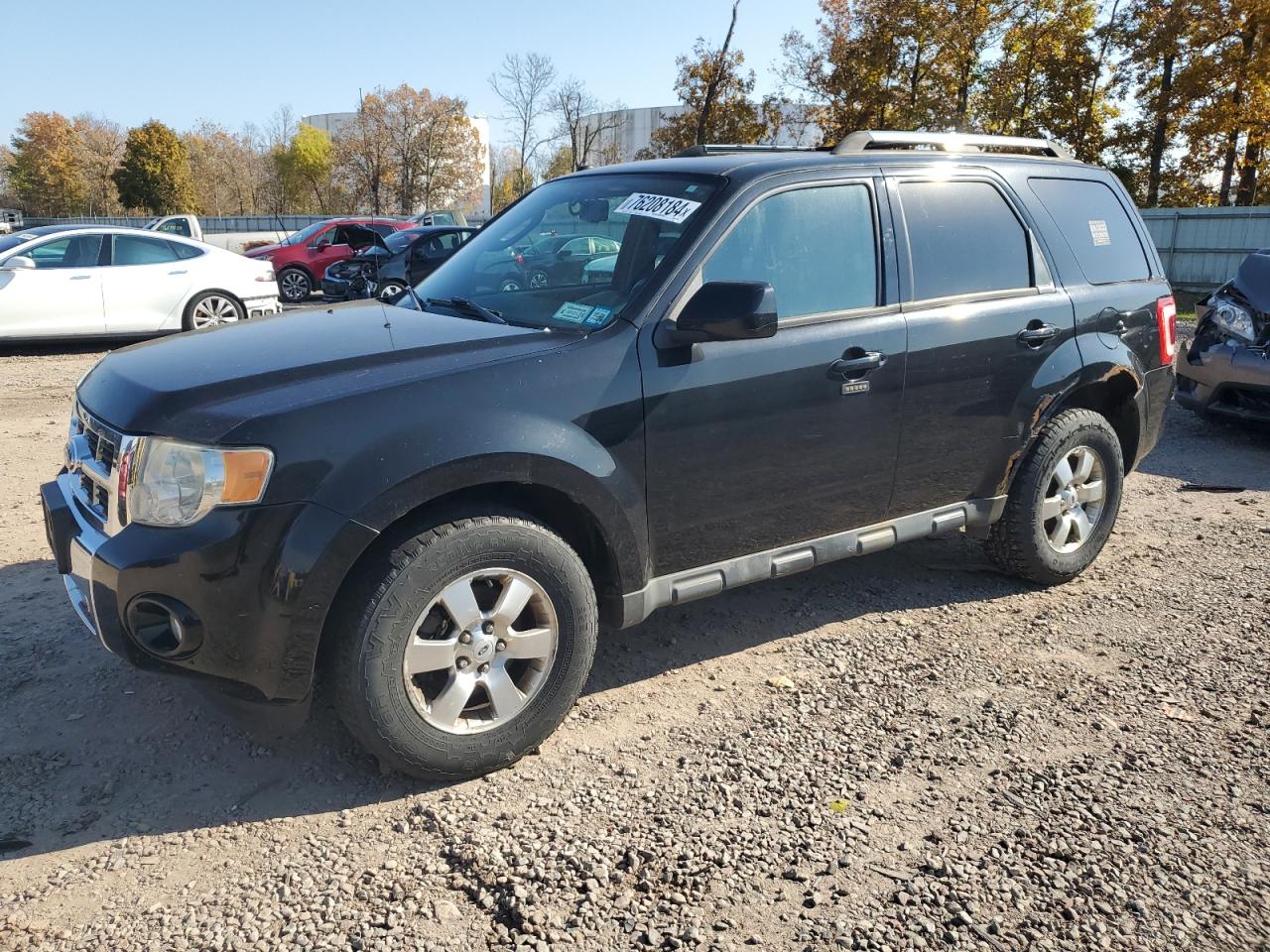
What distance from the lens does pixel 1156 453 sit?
25.3 ft

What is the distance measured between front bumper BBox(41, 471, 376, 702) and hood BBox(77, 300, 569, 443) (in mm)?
286

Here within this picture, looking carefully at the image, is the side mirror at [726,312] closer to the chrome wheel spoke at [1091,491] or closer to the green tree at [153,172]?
the chrome wheel spoke at [1091,491]

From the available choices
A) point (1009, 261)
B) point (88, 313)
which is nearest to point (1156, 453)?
point (1009, 261)

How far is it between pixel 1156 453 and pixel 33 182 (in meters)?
78.1

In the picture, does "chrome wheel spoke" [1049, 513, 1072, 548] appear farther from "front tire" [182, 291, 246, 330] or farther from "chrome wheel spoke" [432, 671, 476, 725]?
"front tire" [182, 291, 246, 330]

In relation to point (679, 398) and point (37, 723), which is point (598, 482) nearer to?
point (679, 398)

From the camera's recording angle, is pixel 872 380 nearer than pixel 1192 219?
Yes

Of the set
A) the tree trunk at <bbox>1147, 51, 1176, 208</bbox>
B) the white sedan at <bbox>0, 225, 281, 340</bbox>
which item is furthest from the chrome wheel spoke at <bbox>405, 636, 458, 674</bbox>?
the tree trunk at <bbox>1147, 51, 1176, 208</bbox>

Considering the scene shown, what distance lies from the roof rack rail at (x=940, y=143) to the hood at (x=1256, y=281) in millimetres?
3822

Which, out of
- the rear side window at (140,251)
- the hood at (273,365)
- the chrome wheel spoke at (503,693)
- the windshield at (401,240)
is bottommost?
the chrome wheel spoke at (503,693)

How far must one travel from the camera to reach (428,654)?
2898 millimetres

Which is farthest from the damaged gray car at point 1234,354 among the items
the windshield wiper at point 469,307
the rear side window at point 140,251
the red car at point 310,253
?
the red car at point 310,253

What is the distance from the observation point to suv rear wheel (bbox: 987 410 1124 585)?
445cm

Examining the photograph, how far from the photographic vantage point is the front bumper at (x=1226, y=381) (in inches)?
294
